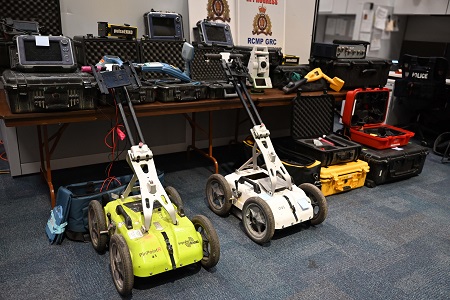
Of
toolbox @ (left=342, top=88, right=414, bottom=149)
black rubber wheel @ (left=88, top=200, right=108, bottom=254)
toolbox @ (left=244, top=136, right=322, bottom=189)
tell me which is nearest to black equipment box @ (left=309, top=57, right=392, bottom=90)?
toolbox @ (left=342, top=88, right=414, bottom=149)

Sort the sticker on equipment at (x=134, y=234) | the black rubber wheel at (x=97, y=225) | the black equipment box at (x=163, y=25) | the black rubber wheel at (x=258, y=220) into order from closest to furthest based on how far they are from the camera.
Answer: the sticker on equipment at (x=134, y=234) < the black rubber wheel at (x=97, y=225) < the black rubber wheel at (x=258, y=220) < the black equipment box at (x=163, y=25)

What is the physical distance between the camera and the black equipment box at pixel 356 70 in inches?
140

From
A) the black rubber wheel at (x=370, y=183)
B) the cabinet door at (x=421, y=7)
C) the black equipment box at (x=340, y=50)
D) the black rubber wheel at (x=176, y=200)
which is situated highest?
the cabinet door at (x=421, y=7)

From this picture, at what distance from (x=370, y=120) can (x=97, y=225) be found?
2.81 metres

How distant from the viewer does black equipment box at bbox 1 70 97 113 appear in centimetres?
207

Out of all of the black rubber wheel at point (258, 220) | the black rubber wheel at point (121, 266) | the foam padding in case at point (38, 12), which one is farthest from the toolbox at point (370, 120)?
the foam padding in case at point (38, 12)

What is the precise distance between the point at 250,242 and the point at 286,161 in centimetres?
93

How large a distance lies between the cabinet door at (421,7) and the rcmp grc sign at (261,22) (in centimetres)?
247

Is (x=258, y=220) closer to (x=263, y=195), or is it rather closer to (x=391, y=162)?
(x=263, y=195)

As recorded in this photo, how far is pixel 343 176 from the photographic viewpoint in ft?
9.95

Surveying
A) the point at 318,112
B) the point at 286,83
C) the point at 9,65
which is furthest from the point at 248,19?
the point at 9,65

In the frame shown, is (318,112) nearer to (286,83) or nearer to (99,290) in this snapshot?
(286,83)

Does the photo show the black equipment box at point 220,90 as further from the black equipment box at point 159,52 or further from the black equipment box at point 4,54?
the black equipment box at point 4,54

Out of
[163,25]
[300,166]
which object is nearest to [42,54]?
[163,25]
